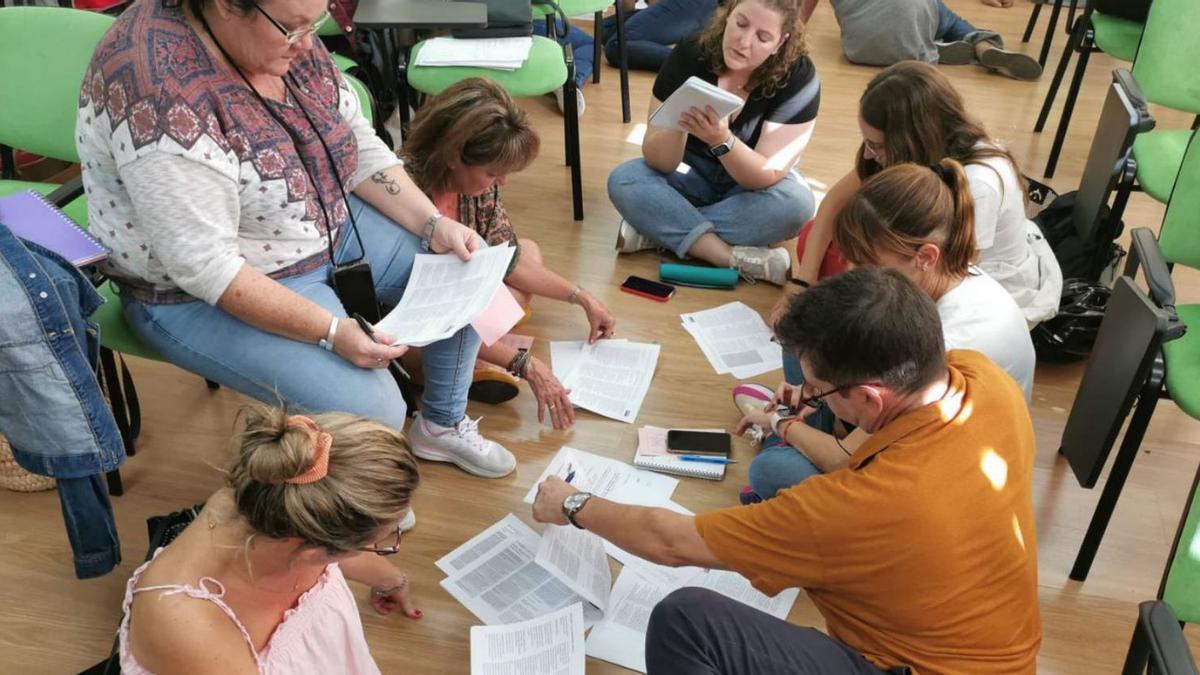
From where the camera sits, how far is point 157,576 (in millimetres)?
1379

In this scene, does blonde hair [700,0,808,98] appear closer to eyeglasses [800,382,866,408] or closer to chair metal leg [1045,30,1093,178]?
chair metal leg [1045,30,1093,178]

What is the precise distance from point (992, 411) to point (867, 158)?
130 cm

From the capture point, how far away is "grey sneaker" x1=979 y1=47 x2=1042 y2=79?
473cm

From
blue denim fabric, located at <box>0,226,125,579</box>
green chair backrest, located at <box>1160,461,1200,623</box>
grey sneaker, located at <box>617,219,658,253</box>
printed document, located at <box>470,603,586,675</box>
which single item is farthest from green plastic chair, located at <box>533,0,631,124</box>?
green chair backrest, located at <box>1160,461,1200,623</box>

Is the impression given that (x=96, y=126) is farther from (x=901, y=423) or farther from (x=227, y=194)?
(x=901, y=423)

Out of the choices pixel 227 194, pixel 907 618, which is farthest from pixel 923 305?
pixel 227 194

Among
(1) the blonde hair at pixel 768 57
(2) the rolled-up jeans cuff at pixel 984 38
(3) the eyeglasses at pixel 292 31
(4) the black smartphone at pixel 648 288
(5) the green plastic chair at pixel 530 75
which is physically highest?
(3) the eyeglasses at pixel 292 31

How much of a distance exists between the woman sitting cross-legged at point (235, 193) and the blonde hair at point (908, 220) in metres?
0.85

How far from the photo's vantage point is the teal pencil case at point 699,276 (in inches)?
121

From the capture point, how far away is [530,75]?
309 centimetres

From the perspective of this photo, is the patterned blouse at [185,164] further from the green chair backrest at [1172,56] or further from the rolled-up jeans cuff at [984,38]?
the rolled-up jeans cuff at [984,38]

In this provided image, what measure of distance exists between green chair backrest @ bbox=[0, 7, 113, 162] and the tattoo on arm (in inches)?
25.6

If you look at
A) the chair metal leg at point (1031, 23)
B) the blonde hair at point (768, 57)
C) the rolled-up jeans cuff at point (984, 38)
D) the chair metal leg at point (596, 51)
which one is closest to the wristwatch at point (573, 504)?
the blonde hair at point (768, 57)

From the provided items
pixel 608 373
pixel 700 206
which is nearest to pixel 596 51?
pixel 700 206
